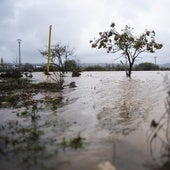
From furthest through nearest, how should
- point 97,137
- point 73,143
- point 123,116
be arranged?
point 123,116 < point 97,137 < point 73,143

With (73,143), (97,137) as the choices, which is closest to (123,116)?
(97,137)

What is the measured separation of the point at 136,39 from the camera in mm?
38438

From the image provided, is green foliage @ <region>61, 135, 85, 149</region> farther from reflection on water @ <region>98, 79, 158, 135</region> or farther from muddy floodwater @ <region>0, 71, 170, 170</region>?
reflection on water @ <region>98, 79, 158, 135</region>

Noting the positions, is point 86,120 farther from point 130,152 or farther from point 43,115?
point 130,152

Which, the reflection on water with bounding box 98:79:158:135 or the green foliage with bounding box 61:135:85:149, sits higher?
the reflection on water with bounding box 98:79:158:135

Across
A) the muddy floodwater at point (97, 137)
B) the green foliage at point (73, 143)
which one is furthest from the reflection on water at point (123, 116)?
the green foliage at point (73, 143)

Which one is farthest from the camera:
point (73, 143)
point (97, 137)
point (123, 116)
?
point (123, 116)

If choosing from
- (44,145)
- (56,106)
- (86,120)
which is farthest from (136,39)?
(44,145)

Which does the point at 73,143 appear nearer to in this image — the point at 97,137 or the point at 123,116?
the point at 97,137

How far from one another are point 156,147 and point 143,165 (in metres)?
0.99

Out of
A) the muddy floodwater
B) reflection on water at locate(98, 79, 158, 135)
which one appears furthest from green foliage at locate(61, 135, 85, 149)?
reflection on water at locate(98, 79, 158, 135)

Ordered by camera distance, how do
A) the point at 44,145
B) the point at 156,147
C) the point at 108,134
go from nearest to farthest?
the point at 156,147
the point at 44,145
the point at 108,134

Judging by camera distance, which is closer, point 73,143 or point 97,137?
point 73,143

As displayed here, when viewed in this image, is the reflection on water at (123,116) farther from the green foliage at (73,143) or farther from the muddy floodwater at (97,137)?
the green foliage at (73,143)
